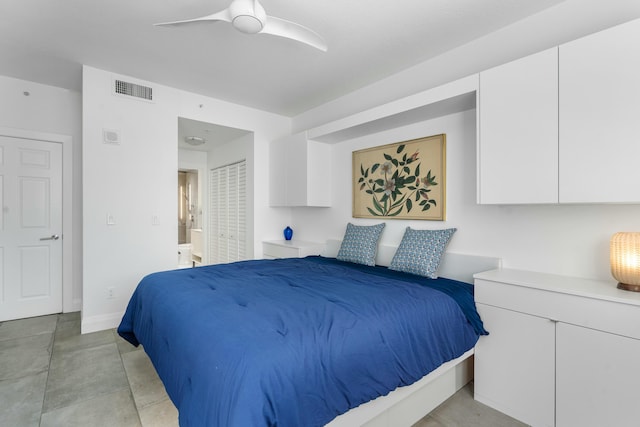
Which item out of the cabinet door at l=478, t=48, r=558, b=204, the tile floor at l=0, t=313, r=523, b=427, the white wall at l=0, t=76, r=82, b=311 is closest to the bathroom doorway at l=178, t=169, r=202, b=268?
the white wall at l=0, t=76, r=82, b=311

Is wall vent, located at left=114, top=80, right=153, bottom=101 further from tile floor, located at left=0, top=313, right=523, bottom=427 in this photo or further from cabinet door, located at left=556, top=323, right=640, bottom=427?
cabinet door, located at left=556, top=323, right=640, bottom=427

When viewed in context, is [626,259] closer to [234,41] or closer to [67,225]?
[234,41]

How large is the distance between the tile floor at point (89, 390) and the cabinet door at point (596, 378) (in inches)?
13.9

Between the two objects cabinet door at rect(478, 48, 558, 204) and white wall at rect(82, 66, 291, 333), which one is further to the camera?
white wall at rect(82, 66, 291, 333)

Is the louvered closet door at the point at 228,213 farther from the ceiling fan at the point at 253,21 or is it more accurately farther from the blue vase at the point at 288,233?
the ceiling fan at the point at 253,21

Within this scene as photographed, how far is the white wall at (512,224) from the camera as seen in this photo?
1.96 metres

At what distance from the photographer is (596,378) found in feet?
5.33

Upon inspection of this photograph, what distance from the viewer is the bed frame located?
1.50 m

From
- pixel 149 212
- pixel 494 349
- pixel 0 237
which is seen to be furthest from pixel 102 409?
pixel 0 237

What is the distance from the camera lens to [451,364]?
1.98 metres

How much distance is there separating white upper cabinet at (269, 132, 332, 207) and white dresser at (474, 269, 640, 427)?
2237 mm

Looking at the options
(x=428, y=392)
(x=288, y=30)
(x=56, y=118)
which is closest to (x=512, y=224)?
(x=428, y=392)

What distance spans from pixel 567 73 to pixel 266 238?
11.9 ft

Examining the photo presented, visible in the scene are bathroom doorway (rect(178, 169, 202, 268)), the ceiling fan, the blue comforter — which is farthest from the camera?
bathroom doorway (rect(178, 169, 202, 268))
